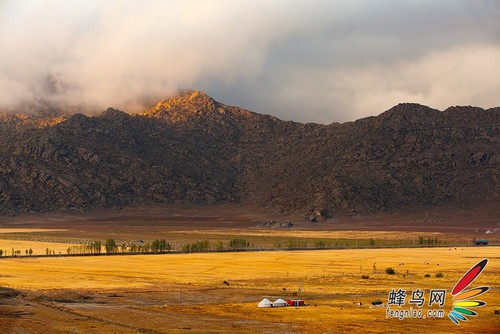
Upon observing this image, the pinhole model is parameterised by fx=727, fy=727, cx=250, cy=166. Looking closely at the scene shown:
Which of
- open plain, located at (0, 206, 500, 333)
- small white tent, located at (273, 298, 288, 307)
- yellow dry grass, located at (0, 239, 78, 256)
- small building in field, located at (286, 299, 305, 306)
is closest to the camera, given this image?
open plain, located at (0, 206, 500, 333)

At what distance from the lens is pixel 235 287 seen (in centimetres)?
7319

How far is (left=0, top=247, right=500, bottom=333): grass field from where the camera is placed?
48.9m

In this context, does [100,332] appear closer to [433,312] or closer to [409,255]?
[433,312]

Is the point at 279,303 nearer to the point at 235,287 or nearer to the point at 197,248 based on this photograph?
the point at 235,287

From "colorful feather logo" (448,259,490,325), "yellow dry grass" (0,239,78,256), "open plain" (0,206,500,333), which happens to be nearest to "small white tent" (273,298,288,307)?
"open plain" (0,206,500,333)

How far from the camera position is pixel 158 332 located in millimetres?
45500

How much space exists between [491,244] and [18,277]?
4123 inches

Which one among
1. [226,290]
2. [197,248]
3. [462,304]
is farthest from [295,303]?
[197,248]

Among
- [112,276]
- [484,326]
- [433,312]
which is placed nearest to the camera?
[484,326]

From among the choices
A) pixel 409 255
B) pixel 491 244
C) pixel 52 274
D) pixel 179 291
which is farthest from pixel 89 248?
pixel 491 244

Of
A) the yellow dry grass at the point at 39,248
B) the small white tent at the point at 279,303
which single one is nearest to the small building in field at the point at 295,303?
the small white tent at the point at 279,303

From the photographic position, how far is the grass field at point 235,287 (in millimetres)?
48875

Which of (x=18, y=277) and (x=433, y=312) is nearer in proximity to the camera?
(x=433, y=312)

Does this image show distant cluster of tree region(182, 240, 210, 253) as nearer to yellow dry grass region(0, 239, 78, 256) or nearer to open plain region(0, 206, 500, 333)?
open plain region(0, 206, 500, 333)
